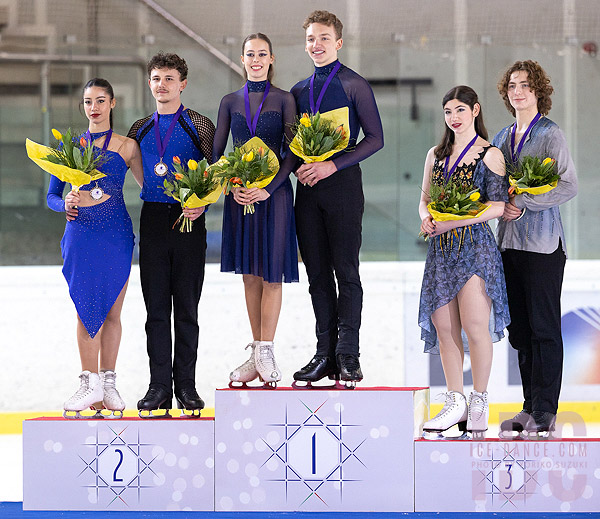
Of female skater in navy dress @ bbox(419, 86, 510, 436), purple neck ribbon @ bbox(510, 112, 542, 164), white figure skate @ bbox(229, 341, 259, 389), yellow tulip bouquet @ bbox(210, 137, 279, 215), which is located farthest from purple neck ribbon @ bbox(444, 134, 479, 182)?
white figure skate @ bbox(229, 341, 259, 389)

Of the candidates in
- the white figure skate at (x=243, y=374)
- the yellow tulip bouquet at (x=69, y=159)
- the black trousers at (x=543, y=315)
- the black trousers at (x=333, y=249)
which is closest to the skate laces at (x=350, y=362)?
the black trousers at (x=333, y=249)

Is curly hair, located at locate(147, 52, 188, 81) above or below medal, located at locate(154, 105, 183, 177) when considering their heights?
above

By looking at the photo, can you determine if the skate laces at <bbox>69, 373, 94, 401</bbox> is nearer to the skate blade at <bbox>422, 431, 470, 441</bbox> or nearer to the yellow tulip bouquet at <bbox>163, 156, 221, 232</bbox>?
the yellow tulip bouquet at <bbox>163, 156, 221, 232</bbox>

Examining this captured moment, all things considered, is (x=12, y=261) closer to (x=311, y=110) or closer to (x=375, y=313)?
(x=375, y=313)

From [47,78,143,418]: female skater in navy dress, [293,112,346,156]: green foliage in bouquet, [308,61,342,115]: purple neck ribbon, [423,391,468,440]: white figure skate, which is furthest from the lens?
[47,78,143,418]: female skater in navy dress

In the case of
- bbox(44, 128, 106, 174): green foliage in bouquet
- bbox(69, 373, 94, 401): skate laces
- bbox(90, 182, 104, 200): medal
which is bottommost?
bbox(69, 373, 94, 401): skate laces

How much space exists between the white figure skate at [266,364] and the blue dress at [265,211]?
0.29 meters

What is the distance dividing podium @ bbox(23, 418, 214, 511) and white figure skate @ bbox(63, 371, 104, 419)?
96 mm

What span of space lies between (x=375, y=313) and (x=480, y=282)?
282 centimetres

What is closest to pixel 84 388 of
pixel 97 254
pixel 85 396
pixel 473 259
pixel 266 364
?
pixel 85 396

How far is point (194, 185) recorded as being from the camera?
3.45 m

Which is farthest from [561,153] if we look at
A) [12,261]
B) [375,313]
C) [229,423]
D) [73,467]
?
[12,261]

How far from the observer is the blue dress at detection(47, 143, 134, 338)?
12.2 feet

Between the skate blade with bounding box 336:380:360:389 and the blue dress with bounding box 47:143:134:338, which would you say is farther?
the blue dress with bounding box 47:143:134:338
